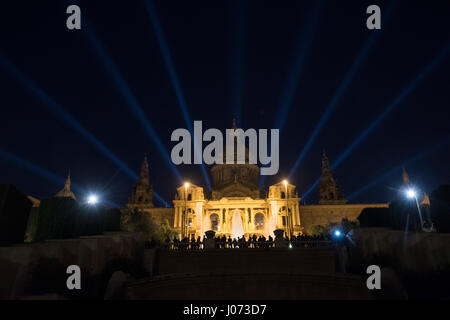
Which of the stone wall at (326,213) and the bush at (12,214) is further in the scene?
the stone wall at (326,213)

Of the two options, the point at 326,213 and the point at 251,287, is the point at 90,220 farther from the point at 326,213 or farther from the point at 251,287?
the point at 326,213

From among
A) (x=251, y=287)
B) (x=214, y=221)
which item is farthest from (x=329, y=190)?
(x=251, y=287)

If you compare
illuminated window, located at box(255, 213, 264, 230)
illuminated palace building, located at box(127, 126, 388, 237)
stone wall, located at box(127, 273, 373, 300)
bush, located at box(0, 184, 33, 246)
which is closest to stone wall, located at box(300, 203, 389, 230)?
illuminated palace building, located at box(127, 126, 388, 237)

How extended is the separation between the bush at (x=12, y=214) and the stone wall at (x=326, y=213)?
44718mm

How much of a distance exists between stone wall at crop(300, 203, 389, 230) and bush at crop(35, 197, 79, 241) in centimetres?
4289

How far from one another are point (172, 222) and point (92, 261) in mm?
40807

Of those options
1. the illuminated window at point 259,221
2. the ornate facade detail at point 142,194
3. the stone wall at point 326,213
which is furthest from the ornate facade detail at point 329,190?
the ornate facade detail at point 142,194

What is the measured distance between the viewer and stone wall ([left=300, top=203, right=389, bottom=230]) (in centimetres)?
4788

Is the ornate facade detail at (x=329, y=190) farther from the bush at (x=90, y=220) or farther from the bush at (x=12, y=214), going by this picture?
the bush at (x=12, y=214)

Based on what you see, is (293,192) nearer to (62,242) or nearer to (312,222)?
(312,222)

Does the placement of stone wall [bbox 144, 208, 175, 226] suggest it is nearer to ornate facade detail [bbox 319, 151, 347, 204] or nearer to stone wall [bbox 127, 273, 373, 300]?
ornate facade detail [bbox 319, 151, 347, 204]

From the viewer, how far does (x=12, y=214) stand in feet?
27.2

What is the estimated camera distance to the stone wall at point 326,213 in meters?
47.9
